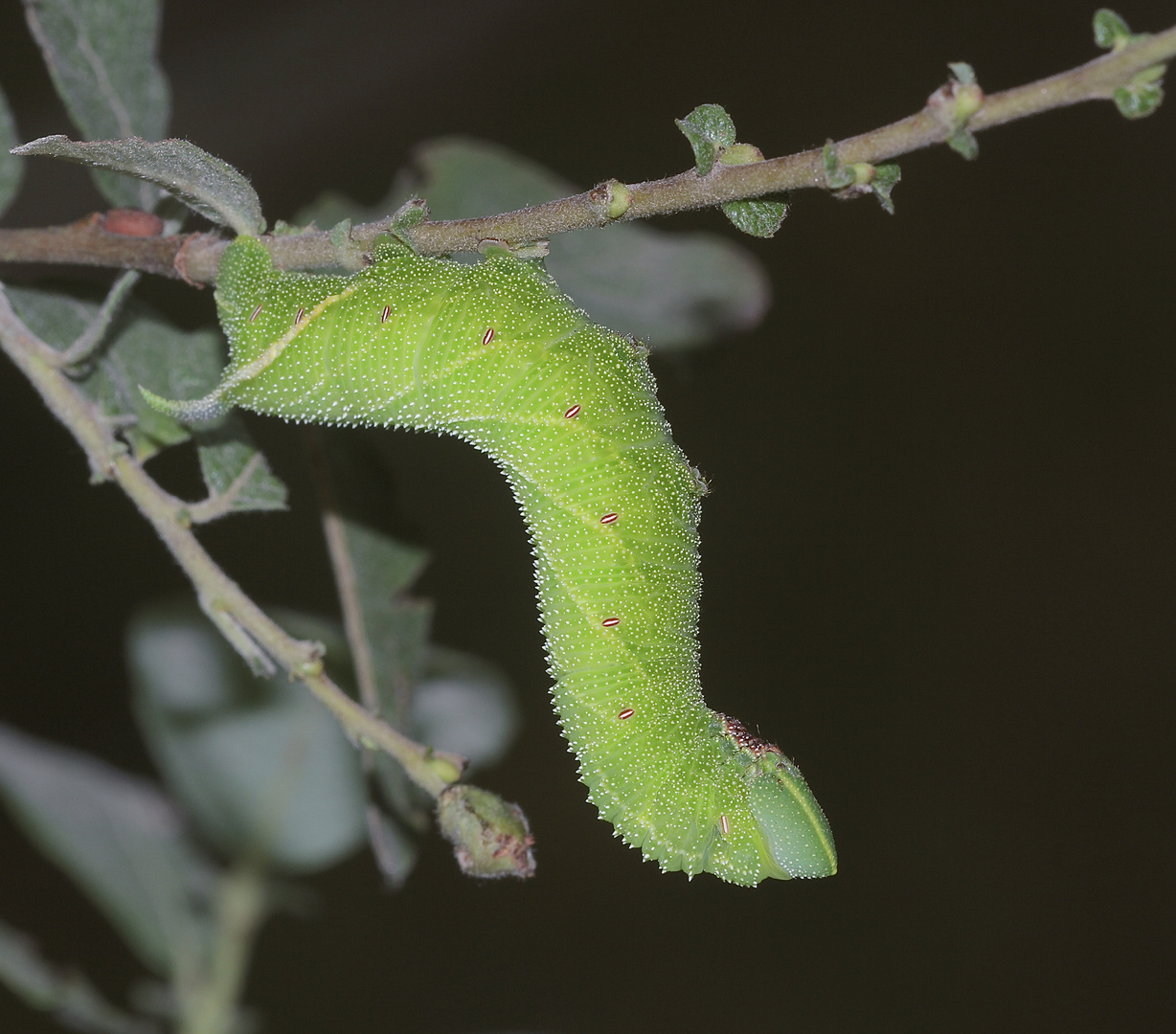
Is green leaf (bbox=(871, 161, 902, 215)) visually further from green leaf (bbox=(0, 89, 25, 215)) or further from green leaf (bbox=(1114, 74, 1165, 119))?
green leaf (bbox=(0, 89, 25, 215))

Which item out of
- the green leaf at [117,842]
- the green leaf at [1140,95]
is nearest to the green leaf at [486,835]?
the green leaf at [1140,95]

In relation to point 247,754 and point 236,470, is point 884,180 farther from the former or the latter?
point 247,754

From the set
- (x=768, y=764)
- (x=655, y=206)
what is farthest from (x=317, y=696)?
(x=655, y=206)

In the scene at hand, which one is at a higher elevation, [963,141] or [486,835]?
[963,141]

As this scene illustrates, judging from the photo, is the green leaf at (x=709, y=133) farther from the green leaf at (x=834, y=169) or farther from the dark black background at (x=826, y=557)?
the dark black background at (x=826, y=557)

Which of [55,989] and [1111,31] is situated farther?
[55,989]

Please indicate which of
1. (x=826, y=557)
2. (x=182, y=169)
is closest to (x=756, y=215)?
(x=182, y=169)

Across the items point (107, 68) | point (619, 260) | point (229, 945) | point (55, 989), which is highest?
point (619, 260)

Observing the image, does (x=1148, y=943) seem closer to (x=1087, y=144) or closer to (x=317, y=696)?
(x=1087, y=144)
